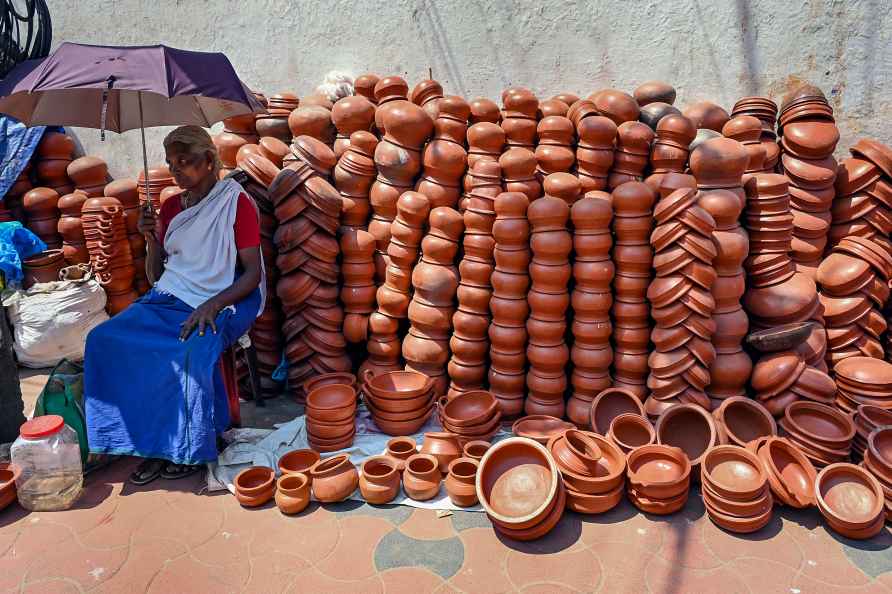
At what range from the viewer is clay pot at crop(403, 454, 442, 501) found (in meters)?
2.57

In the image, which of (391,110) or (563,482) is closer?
(563,482)

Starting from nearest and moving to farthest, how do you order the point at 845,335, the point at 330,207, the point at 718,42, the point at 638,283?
the point at 638,283
the point at 845,335
the point at 330,207
the point at 718,42

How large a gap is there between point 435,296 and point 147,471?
174 centimetres

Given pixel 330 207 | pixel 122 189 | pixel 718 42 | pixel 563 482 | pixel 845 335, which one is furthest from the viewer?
pixel 122 189

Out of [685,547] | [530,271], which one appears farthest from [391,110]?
[685,547]

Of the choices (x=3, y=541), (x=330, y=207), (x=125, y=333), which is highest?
(x=330, y=207)

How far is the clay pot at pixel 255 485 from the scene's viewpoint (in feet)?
8.42

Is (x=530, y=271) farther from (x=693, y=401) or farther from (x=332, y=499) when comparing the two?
(x=332, y=499)

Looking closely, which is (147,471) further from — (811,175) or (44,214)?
(811,175)

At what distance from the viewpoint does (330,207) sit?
3488 mm

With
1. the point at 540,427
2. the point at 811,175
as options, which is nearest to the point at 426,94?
the point at 540,427

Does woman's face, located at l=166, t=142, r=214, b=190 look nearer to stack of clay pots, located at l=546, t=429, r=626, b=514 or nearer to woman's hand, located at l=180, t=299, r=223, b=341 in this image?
woman's hand, located at l=180, t=299, r=223, b=341

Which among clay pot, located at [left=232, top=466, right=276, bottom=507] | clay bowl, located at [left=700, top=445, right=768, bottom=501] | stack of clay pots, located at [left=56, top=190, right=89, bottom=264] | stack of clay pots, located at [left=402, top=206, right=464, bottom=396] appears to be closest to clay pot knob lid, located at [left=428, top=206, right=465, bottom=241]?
stack of clay pots, located at [left=402, top=206, right=464, bottom=396]

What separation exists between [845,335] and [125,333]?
12.8ft
